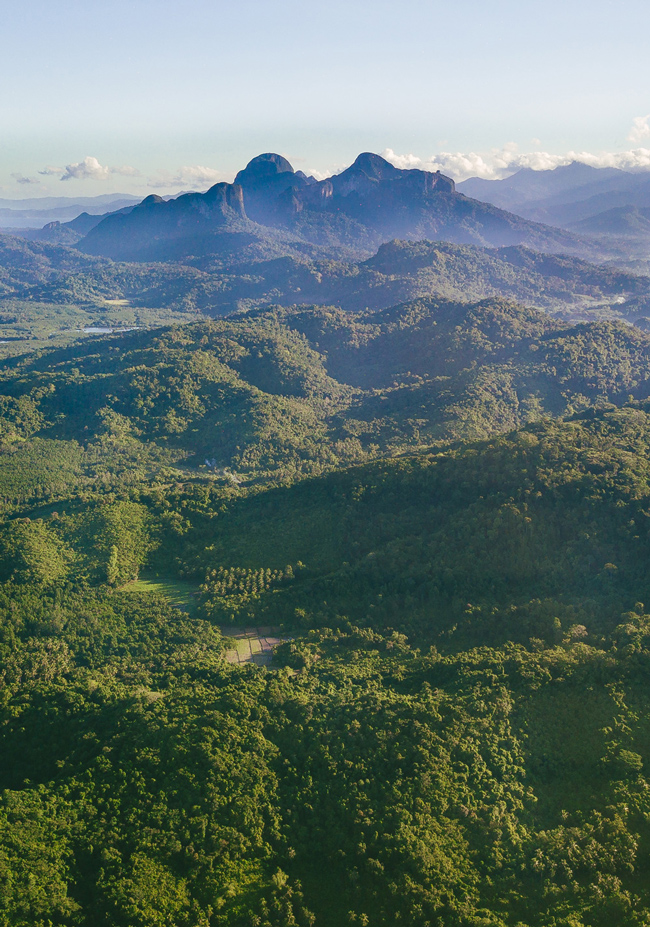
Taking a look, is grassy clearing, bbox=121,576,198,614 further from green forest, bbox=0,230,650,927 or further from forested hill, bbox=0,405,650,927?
forested hill, bbox=0,405,650,927

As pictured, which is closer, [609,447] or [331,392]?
[609,447]

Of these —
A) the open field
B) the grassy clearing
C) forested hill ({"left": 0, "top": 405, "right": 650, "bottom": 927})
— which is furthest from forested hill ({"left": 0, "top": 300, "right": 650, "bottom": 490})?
the open field

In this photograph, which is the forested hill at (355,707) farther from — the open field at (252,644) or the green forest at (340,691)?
the open field at (252,644)

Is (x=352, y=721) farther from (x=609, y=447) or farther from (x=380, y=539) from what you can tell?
(x=609, y=447)

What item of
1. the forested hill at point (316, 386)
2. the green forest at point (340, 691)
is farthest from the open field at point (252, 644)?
the forested hill at point (316, 386)

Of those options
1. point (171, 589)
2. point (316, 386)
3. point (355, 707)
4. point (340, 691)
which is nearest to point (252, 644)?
point (171, 589)

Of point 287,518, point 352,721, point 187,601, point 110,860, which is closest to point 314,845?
point 352,721

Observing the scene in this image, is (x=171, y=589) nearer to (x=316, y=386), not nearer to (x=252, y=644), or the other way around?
(x=252, y=644)
